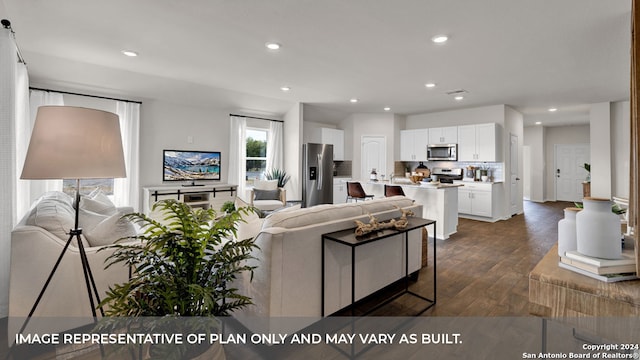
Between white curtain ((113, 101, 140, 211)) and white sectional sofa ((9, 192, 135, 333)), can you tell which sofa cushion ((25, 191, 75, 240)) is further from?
white curtain ((113, 101, 140, 211))

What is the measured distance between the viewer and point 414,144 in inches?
299

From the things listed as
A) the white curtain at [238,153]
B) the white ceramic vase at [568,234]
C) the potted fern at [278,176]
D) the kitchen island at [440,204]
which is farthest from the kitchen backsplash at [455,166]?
the white ceramic vase at [568,234]

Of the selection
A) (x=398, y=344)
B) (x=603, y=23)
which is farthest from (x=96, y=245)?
(x=603, y=23)

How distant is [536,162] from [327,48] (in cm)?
944

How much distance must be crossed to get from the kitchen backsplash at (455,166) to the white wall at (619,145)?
6.77 ft

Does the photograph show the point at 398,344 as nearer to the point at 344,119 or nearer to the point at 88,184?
the point at 88,184

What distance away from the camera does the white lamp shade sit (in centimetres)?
165

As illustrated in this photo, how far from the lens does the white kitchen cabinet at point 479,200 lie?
6.26 metres

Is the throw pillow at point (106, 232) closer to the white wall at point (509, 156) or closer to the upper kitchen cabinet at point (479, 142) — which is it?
the upper kitchen cabinet at point (479, 142)

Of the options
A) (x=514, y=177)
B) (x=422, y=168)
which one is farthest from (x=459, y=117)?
(x=514, y=177)

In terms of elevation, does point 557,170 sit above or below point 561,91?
below

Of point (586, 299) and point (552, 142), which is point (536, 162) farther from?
point (586, 299)

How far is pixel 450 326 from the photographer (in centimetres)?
222

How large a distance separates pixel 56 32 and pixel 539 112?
29.7 ft
